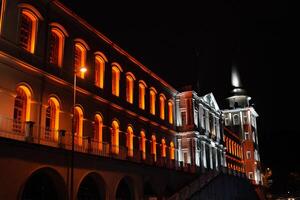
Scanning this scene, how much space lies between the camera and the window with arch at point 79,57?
29047 millimetres

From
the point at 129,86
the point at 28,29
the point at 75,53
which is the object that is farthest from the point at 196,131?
the point at 28,29

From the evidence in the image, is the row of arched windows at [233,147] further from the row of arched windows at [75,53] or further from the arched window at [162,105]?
the row of arched windows at [75,53]

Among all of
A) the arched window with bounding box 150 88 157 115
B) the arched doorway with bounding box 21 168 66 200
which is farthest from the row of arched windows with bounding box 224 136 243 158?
the arched doorway with bounding box 21 168 66 200

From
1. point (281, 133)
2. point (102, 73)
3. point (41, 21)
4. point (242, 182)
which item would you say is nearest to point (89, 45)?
point (102, 73)

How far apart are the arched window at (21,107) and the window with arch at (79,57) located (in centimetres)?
597

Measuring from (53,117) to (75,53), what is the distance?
558cm

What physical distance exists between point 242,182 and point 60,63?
3355 cm

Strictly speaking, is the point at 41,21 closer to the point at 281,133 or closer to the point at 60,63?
the point at 60,63

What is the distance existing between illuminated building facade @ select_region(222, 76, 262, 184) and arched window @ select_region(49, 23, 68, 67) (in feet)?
182

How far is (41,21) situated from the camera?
25.0 m

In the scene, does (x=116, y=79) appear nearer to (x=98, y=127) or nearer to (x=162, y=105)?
(x=98, y=127)

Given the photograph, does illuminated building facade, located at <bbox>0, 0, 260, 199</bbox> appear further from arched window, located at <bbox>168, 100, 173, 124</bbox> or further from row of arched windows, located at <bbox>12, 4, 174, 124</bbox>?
arched window, located at <bbox>168, 100, 173, 124</bbox>

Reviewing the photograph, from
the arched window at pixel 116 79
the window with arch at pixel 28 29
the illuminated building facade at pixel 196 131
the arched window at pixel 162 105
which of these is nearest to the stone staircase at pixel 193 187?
the illuminated building facade at pixel 196 131

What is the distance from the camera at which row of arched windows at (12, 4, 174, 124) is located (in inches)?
952
